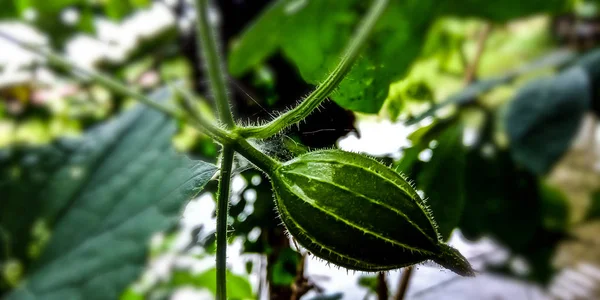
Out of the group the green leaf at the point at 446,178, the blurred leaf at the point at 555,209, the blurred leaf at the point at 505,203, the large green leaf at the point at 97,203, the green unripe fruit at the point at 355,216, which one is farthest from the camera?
the blurred leaf at the point at 555,209

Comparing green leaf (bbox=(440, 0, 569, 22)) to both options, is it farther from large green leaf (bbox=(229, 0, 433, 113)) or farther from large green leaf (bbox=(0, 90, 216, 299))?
large green leaf (bbox=(0, 90, 216, 299))

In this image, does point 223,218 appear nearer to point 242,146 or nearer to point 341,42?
point 242,146

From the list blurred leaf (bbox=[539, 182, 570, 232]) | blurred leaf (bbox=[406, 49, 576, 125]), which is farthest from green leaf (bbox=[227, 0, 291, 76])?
blurred leaf (bbox=[539, 182, 570, 232])

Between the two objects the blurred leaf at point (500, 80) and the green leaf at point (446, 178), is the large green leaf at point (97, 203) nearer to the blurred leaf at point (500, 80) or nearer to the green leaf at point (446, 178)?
the green leaf at point (446, 178)

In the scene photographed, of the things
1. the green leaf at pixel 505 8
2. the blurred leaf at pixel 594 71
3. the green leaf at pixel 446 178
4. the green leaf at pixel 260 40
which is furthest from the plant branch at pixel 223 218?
the blurred leaf at pixel 594 71

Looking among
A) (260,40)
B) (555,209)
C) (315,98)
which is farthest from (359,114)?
(555,209)

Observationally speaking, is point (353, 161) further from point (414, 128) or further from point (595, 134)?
point (595, 134)

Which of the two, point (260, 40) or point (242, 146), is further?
point (260, 40)

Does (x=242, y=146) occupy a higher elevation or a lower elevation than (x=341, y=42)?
lower
